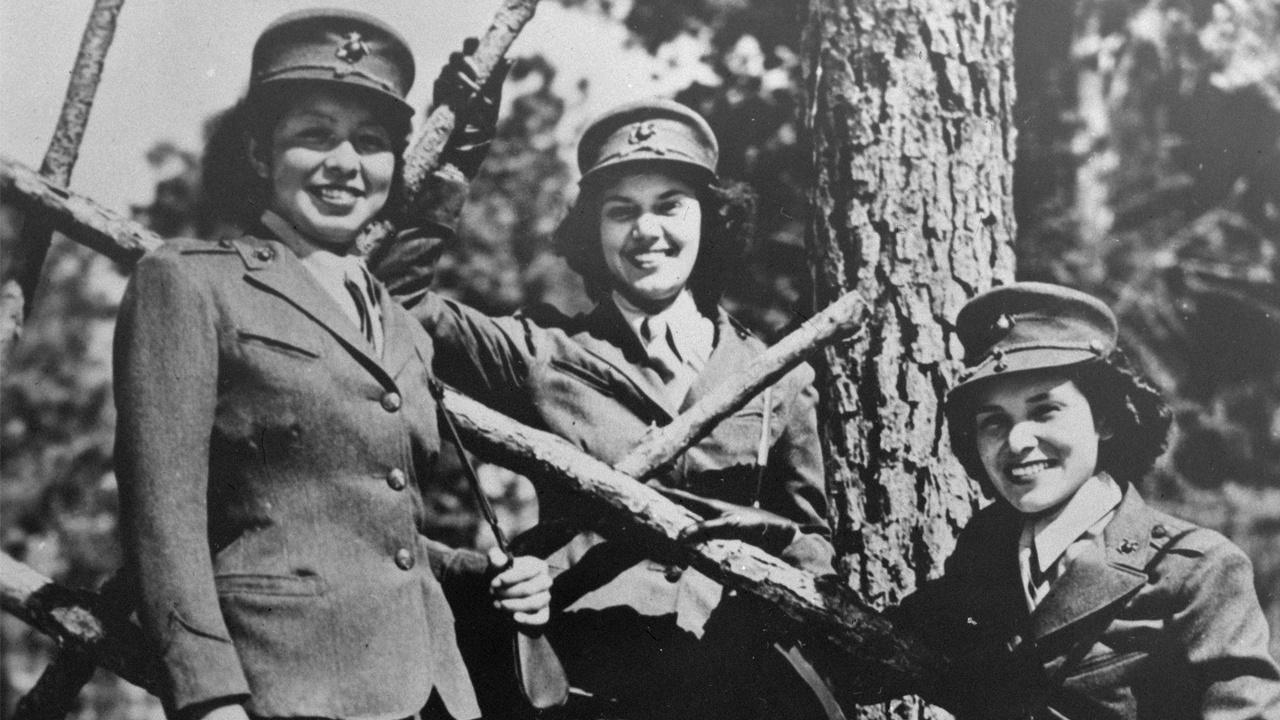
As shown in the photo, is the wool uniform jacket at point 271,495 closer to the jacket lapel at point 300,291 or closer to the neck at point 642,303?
the jacket lapel at point 300,291

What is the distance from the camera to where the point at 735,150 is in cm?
365

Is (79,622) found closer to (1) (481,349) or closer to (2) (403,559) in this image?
(2) (403,559)

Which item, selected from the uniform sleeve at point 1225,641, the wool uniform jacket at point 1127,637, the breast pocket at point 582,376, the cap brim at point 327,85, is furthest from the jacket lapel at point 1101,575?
the cap brim at point 327,85

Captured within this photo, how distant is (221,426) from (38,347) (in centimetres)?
327

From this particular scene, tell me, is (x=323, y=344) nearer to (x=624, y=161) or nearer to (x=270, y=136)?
(x=270, y=136)

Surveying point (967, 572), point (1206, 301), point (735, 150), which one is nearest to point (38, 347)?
point (735, 150)

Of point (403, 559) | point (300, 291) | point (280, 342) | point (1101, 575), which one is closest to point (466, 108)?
point (300, 291)

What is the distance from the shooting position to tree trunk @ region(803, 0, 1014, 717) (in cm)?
293

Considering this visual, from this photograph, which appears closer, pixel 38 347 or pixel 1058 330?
pixel 1058 330

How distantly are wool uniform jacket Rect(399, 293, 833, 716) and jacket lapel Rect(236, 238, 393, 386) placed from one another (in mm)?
319

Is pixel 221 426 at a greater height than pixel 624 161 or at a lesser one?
lesser

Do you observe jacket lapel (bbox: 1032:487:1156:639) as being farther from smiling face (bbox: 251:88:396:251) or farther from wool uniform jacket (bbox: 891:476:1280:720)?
→ smiling face (bbox: 251:88:396:251)

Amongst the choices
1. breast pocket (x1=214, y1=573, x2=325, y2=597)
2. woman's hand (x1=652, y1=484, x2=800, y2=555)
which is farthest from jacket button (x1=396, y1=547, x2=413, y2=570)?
woman's hand (x1=652, y1=484, x2=800, y2=555)

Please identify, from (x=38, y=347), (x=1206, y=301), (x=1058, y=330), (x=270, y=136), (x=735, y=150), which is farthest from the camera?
(x=38, y=347)
